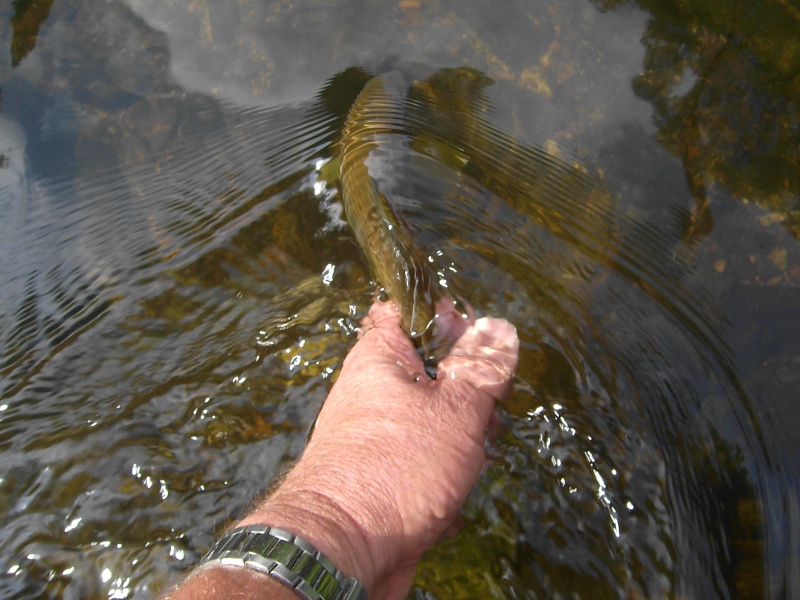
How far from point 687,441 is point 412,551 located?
97 cm

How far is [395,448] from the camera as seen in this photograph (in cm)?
193

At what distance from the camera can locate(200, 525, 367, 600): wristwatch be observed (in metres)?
1.36

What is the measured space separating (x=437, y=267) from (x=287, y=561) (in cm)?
131

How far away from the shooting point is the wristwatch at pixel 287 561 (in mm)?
1360

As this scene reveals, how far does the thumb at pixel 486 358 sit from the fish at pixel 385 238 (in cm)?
8

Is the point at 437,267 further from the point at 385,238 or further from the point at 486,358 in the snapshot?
the point at 486,358

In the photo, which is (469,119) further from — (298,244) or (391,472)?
(391,472)

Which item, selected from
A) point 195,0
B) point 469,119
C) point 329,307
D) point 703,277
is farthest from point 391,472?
point 195,0

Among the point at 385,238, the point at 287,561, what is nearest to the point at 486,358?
the point at 385,238

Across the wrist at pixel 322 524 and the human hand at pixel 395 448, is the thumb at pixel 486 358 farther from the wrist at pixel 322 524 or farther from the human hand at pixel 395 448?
the wrist at pixel 322 524

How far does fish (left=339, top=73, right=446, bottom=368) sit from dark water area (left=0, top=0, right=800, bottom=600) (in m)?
0.07

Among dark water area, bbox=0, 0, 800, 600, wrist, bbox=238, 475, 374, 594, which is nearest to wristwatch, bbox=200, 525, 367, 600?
wrist, bbox=238, 475, 374, 594

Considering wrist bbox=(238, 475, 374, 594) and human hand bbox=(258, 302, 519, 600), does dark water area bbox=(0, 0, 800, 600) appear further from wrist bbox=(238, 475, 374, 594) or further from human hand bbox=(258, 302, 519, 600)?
wrist bbox=(238, 475, 374, 594)

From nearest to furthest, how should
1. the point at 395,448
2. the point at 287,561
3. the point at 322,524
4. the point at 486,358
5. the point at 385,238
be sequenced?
the point at 287,561
the point at 322,524
the point at 395,448
the point at 486,358
the point at 385,238
